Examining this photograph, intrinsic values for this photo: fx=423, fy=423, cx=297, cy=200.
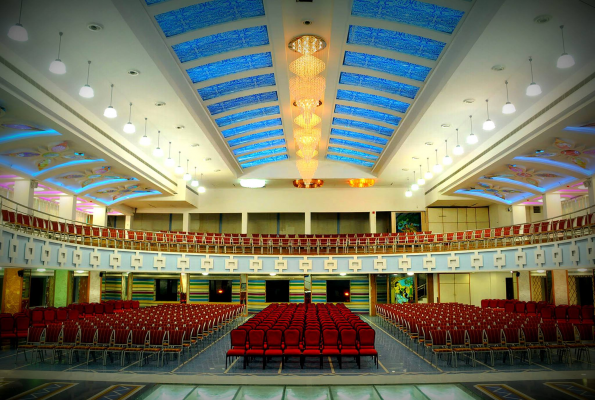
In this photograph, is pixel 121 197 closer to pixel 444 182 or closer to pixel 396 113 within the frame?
pixel 396 113

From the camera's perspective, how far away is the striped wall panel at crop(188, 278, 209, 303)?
25812mm

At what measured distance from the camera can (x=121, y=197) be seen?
26.0m

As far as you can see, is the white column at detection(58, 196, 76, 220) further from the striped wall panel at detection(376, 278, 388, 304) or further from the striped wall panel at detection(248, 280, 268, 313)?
the striped wall panel at detection(376, 278, 388, 304)

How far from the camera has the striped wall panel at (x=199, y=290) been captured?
25.8 m

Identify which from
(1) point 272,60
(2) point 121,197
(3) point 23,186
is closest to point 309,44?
(1) point 272,60

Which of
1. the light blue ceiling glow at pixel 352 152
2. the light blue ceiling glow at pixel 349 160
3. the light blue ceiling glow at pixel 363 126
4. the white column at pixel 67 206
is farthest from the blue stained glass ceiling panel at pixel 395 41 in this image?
the white column at pixel 67 206

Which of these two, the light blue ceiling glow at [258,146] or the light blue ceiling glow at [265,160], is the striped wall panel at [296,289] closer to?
the light blue ceiling glow at [265,160]

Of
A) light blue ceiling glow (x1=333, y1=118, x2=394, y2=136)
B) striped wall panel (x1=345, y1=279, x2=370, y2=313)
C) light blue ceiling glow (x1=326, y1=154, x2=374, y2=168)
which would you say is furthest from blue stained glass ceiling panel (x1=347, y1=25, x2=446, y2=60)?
striped wall panel (x1=345, y1=279, x2=370, y2=313)

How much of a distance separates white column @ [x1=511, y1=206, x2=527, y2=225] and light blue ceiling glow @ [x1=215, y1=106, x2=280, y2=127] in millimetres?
16422

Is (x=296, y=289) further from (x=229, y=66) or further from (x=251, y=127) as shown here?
(x=229, y=66)

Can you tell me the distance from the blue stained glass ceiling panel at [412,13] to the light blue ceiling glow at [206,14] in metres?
2.65

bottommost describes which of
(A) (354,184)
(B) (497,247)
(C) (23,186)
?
(B) (497,247)

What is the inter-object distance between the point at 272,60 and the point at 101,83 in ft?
17.3

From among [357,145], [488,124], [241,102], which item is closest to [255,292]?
[357,145]
